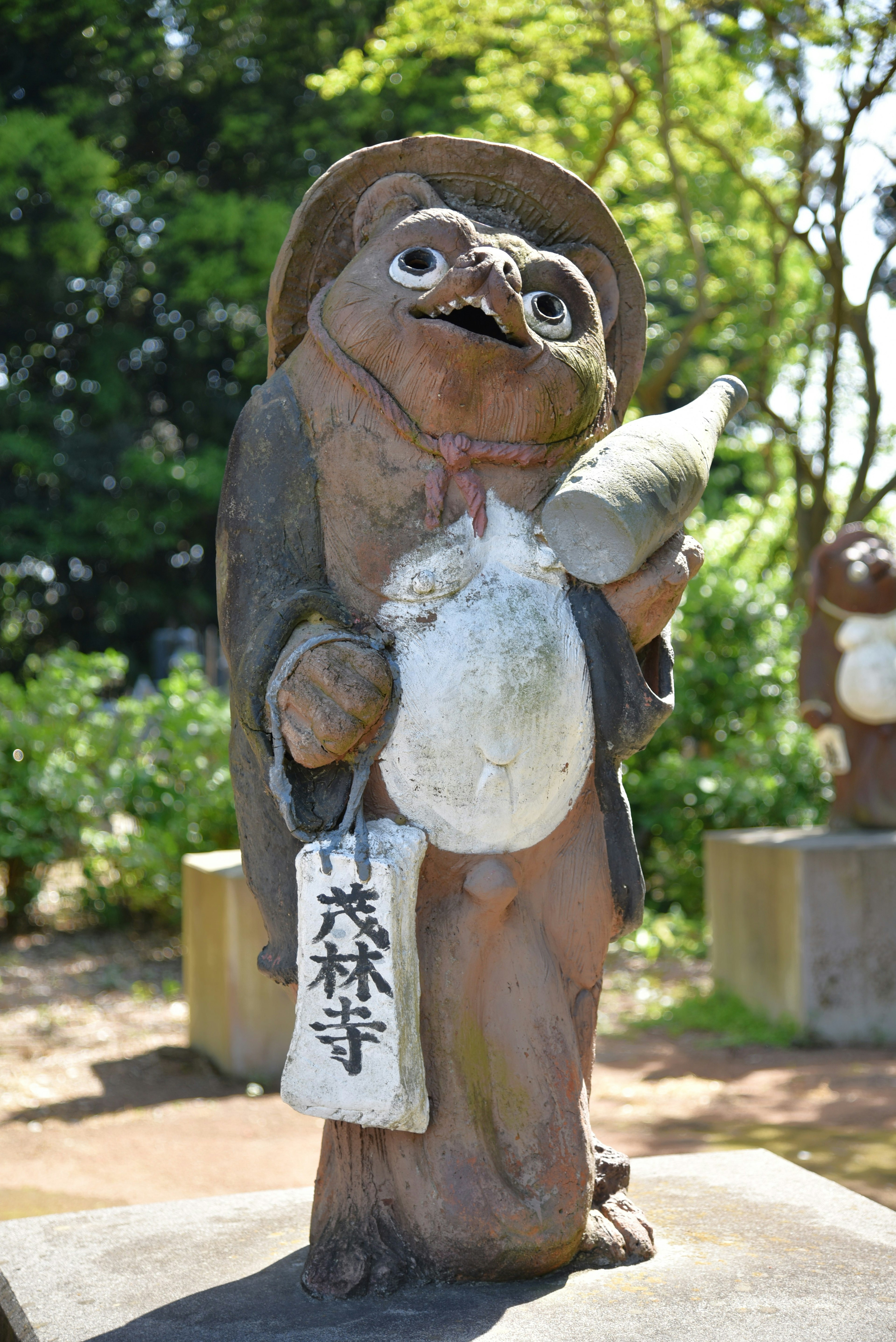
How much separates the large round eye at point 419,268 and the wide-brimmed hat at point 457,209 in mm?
185

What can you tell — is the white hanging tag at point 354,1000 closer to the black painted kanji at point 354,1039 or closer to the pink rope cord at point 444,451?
the black painted kanji at point 354,1039

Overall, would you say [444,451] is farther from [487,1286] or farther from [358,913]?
[487,1286]

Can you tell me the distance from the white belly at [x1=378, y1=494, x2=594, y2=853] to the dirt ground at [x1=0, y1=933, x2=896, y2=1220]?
2274 millimetres

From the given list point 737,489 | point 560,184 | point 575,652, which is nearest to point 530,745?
point 575,652

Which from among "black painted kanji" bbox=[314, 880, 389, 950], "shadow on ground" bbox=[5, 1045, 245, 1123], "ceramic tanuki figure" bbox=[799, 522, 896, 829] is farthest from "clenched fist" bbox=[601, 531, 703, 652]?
"ceramic tanuki figure" bbox=[799, 522, 896, 829]

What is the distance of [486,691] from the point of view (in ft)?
7.38

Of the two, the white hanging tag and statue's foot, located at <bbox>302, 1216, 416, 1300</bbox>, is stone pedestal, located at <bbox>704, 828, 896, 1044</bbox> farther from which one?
the white hanging tag

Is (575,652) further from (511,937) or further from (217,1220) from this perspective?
(217,1220)

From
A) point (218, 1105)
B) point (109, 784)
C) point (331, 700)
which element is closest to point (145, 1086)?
point (218, 1105)

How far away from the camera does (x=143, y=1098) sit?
506 centimetres

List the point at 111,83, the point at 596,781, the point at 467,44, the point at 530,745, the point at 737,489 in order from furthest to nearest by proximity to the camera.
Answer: the point at 737,489
the point at 111,83
the point at 467,44
the point at 596,781
the point at 530,745

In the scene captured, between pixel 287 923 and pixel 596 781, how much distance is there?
630 millimetres

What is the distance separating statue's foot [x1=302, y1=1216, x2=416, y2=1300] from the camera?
226 centimetres

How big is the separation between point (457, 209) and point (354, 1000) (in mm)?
1477
